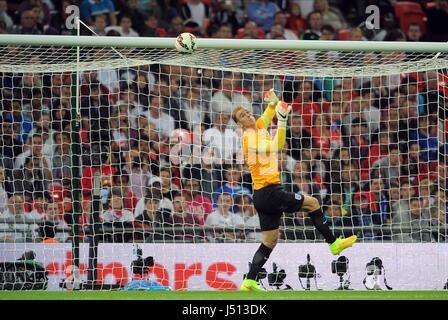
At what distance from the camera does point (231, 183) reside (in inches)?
543

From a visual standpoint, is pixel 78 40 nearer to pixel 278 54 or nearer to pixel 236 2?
pixel 278 54

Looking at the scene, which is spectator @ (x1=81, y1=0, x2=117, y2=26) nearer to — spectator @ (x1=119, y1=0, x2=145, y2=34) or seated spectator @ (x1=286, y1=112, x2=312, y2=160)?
spectator @ (x1=119, y1=0, x2=145, y2=34)

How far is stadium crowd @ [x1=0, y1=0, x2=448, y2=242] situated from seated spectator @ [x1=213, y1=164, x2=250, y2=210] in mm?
21

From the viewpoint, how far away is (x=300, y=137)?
14211 millimetres

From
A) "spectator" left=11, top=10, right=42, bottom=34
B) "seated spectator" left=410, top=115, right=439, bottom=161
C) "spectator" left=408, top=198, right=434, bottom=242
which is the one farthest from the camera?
"spectator" left=11, top=10, right=42, bottom=34

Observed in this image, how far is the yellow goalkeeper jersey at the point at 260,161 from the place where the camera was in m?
11.3

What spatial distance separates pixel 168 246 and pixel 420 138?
437 centimetres

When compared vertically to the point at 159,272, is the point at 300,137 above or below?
above

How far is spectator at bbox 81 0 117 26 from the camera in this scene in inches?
704

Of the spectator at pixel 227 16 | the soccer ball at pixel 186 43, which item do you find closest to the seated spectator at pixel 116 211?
the soccer ball at pixel 186 43

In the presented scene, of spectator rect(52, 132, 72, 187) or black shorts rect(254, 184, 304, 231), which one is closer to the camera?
black shorts rect(254, 184, 304, 231)

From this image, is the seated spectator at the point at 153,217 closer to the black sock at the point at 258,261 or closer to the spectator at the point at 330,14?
the black sock at the point at 258,261

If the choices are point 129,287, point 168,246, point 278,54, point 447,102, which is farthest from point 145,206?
point 447,102

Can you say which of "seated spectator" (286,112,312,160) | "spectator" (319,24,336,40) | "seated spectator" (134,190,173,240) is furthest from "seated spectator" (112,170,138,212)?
"spectator" (319,24,336,40)
